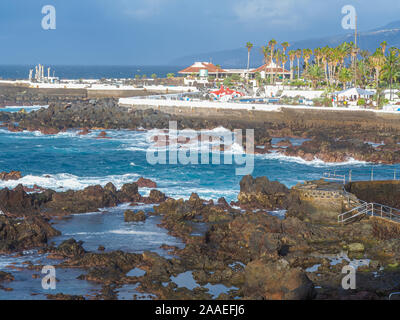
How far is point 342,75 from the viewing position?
62969 mm

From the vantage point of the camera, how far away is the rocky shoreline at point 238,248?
15258 mm

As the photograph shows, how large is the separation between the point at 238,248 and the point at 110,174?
15233 mm

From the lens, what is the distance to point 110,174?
3278cm

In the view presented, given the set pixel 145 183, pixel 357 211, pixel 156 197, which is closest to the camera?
pixel 357 211

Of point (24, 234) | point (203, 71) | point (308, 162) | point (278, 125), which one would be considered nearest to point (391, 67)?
point (278, 125)

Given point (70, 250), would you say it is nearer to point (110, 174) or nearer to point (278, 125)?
point (110, 174)

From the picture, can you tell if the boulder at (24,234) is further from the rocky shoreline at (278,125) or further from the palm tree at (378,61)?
the palm tree at (378,61)

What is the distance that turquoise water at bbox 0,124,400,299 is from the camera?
18234 millimetres

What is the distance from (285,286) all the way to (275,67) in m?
85.1

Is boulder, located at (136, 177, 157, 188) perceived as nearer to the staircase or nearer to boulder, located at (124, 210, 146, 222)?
boulder, located at (124, 210, 146, 222)

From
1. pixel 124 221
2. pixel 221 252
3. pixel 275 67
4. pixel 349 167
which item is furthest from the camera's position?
pixel 275 67
